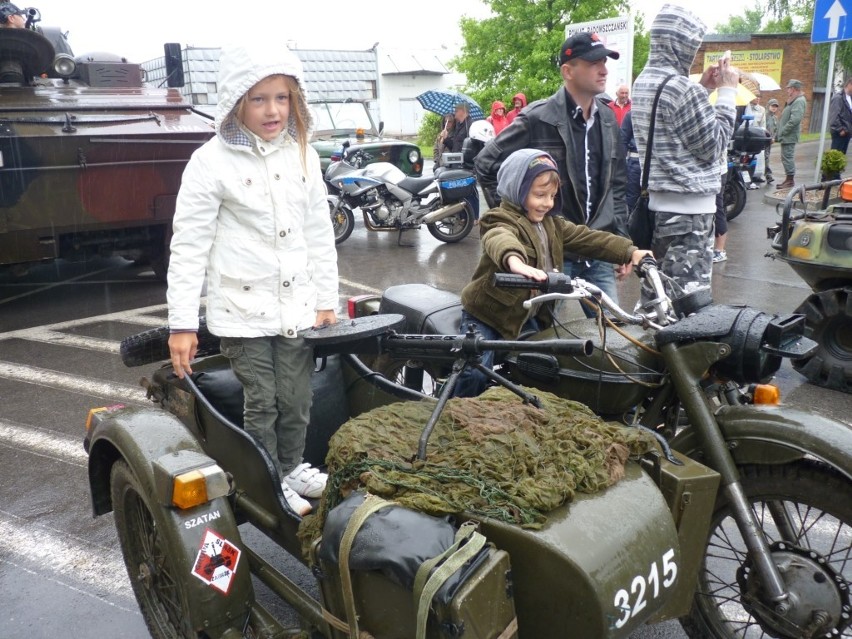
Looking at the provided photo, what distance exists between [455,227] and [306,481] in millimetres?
8507

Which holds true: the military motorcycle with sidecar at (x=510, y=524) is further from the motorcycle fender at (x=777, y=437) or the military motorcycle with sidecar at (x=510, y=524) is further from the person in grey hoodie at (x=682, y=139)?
the person in grey hoodie at (x=682, y=139)

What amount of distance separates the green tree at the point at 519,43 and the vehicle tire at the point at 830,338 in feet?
73.7

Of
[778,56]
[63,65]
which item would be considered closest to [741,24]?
[778,56]

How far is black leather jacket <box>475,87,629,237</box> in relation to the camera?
422cm

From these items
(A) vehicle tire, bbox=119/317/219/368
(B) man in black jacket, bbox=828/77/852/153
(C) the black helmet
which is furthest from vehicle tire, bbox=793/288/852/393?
(B) man in black jacket, bbox=828/77/852/153

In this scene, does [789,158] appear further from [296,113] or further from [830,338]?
[296,113]

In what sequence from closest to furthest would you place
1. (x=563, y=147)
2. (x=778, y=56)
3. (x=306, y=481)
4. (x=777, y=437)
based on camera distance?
(x=777, y=437), (x=306, y=481), (x=563, y=147), (x=778, y=56)

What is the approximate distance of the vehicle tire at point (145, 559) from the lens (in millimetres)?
2682

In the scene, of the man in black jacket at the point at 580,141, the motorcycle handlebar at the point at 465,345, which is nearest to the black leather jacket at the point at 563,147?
the man in black jacket at the point at 580,141

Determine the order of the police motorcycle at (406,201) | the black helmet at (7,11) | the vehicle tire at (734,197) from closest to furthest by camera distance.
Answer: the black helmet at (7,11) < the police motorcycle at (406,201) < the vehicle tire at (734,197)

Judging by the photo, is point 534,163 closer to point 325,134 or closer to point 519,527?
point 519,527

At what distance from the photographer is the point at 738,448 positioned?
7.92 ft

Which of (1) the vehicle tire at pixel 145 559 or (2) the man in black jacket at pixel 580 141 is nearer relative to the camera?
(1) the vehicle tire at pixel 145 559

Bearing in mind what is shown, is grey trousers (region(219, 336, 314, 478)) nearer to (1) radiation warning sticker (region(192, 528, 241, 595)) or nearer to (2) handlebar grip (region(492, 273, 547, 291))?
(1) radiation warning sticker (region(192, 528, 241, 595))
